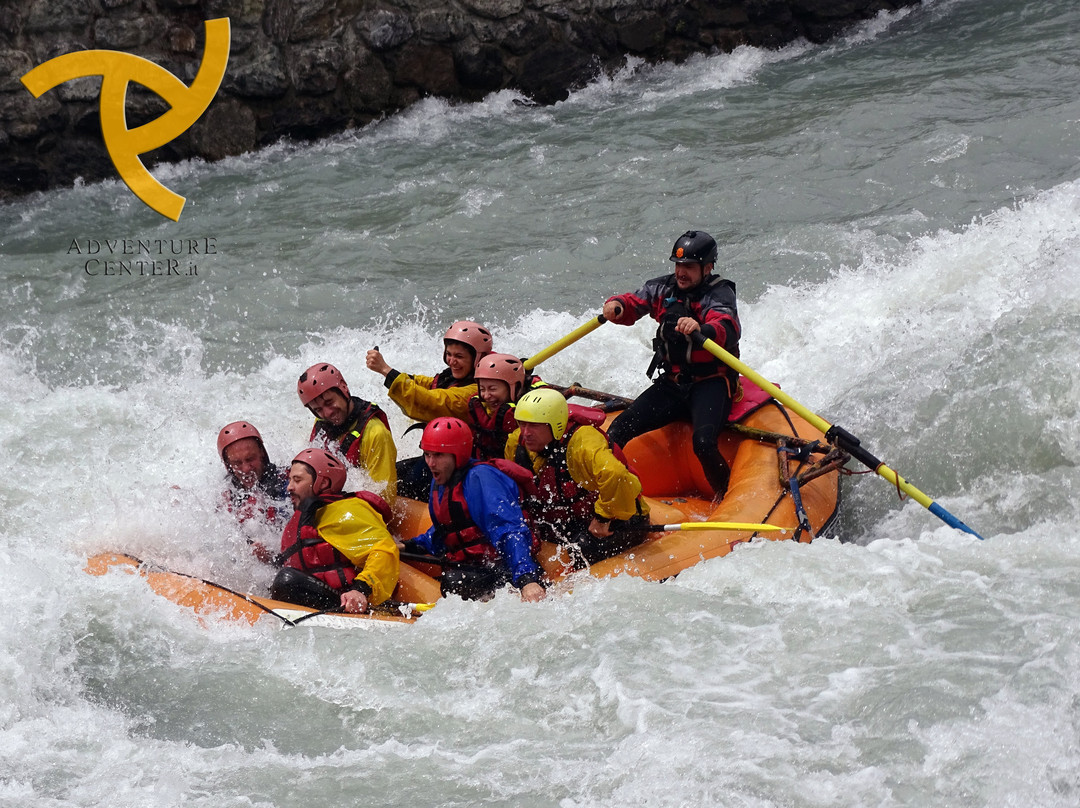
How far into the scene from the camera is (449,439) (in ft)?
17.0

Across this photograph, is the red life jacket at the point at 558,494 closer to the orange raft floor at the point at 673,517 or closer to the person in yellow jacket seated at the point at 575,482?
the person in yellow jacket seated at the point at 575,482

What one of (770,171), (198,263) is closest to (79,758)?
(198,263)

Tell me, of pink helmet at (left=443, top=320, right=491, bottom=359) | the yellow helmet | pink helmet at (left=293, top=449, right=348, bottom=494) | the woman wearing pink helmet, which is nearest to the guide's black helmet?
pink helmet at (left=443, top=320, right=491, bottom=359)

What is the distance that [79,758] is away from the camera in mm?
4207

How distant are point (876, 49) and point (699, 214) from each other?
484 centimetres

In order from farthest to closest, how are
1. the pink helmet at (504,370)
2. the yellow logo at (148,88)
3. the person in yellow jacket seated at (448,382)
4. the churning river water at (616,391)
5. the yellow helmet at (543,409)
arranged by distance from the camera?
the yellow logo at (148,88) → the person in yellow jacket seated at (448,382) → the pink helmet at (504,370) → the yellow helmet at (543,409) → the churning river water at (616,391)

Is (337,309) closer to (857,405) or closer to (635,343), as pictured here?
(635,343)

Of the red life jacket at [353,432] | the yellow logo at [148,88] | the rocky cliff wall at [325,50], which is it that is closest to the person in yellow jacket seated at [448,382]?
the red life jacket at [353,432]

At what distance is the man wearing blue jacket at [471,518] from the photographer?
16.8ft

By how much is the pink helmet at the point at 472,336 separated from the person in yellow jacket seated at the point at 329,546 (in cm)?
106

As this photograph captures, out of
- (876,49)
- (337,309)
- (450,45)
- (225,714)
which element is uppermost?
(450,45)

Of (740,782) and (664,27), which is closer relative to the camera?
(740,782)

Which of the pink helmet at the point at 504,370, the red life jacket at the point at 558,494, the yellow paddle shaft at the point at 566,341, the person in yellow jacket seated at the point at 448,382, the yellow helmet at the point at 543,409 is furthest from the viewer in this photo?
the yellow paddle shaft at the point at 566,341

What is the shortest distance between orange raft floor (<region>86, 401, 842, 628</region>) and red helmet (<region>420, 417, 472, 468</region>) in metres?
0.62
